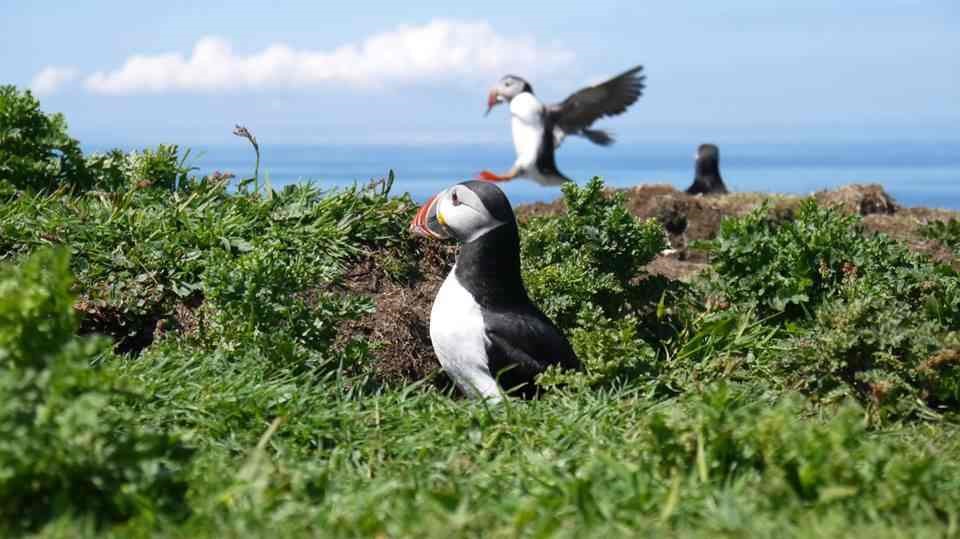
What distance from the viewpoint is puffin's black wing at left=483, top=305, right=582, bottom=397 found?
203 inches

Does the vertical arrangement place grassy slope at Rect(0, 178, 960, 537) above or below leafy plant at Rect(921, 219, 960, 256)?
below

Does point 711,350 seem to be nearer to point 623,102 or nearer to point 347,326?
point 347,326

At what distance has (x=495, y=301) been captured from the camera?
5.27 m

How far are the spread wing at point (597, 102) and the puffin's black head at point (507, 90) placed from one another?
0.99 meters

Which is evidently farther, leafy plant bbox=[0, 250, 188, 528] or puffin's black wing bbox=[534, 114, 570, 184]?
puffin's black wing bbox=[534, 114, 570, 184]

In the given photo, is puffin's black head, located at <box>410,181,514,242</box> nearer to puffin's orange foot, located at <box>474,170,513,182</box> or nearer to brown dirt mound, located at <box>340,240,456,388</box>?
brown dirt mound, located at <box>340,240,456,388</box>

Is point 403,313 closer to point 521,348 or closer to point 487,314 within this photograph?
point 487,314

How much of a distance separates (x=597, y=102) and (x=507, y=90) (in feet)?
6.37

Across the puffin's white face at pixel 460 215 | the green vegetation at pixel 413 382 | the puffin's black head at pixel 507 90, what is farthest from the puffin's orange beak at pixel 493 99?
the puffin's white face at pixel 460 215

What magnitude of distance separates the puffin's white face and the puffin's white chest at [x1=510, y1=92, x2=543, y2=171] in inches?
429

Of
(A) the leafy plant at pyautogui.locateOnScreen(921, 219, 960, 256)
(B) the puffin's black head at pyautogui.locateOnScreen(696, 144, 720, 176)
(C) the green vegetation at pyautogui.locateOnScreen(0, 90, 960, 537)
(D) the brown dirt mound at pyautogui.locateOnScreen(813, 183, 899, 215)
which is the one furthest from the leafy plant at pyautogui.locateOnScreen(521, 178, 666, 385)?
(B) the puffin's black head at pyautogui.locateOnScreen(696, 144, 720, 176)

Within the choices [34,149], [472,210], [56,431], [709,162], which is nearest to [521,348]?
[472,210]

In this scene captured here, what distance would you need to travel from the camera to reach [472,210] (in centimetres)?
528

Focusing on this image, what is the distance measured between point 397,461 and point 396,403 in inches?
26.7
